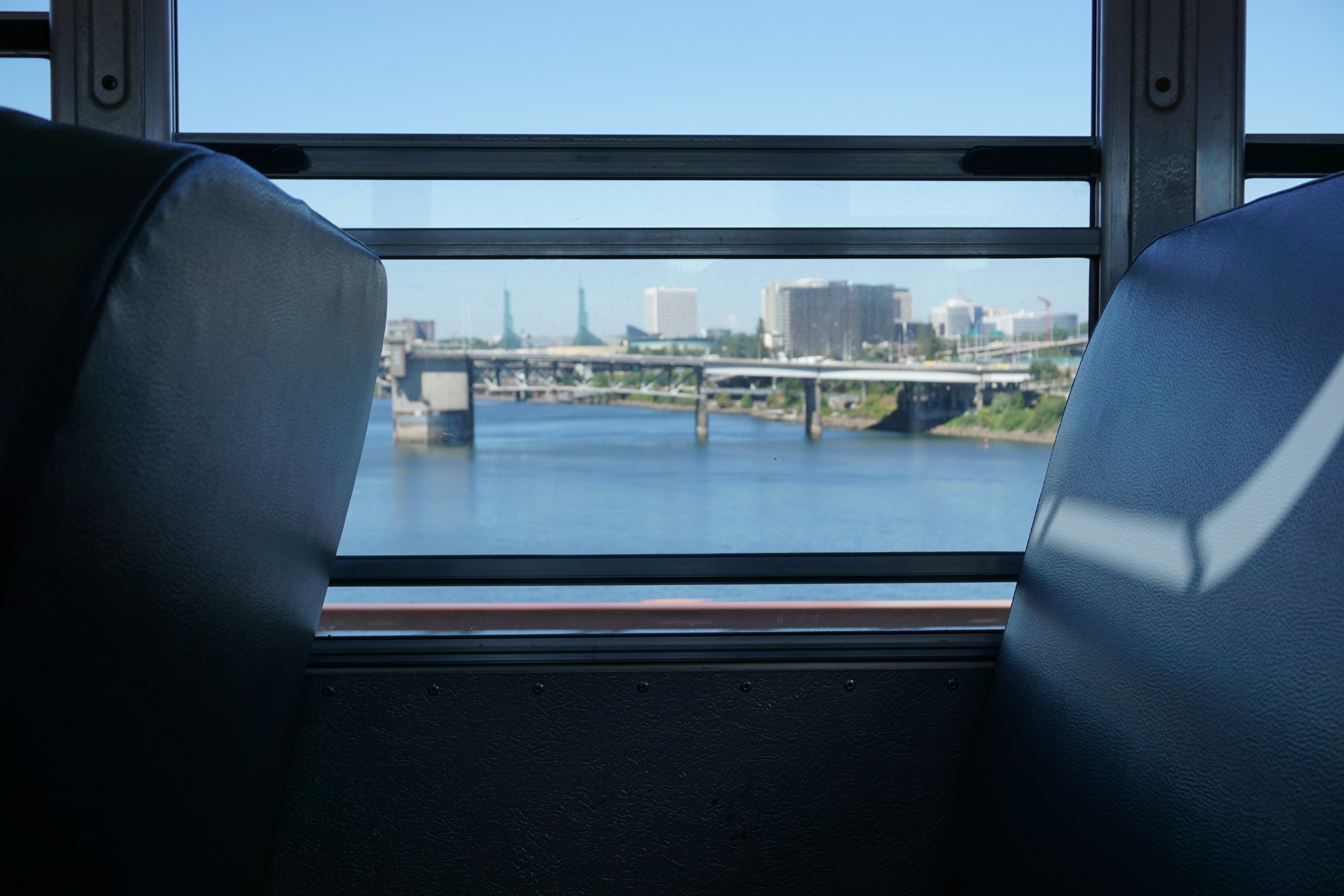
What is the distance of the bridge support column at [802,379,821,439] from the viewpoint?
5.38 ft

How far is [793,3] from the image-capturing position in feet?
4.87

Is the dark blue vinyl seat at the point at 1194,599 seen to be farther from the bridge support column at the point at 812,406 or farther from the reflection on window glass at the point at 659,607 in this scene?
the bridge support column at the point at 812,406

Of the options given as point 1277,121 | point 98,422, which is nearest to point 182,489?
point 98,422

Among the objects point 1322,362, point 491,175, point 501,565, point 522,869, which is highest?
point 491,175

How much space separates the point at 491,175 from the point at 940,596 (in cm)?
94

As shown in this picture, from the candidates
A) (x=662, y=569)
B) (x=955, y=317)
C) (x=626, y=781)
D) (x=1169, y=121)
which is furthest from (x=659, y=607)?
(x=1169, y=121)

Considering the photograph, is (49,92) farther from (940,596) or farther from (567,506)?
(940,596)

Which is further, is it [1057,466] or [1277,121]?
[1277,121]

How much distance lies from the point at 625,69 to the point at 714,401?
591 millimetres

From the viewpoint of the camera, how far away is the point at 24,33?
4.21 feet

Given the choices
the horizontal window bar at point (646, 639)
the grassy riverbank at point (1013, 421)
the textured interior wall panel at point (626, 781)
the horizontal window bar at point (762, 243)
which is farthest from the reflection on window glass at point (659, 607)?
the horizontal window bar at point (762, 243)

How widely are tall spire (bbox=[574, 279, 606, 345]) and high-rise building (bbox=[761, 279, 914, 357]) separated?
28 centimetres

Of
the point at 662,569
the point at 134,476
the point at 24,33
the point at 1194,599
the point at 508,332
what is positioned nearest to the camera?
the point at 134,476

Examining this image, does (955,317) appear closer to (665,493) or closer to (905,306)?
(905,306)
